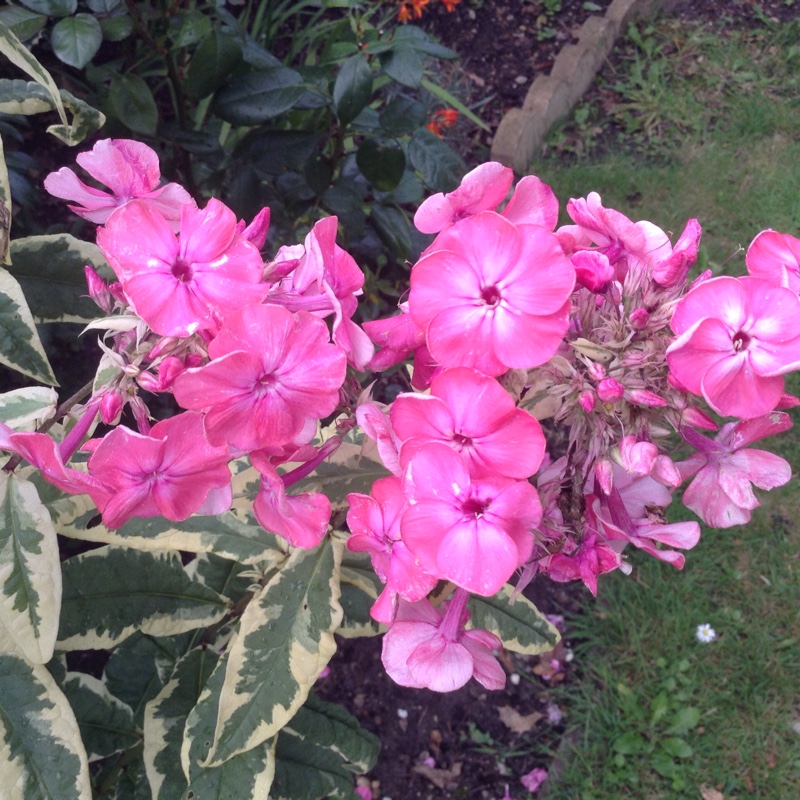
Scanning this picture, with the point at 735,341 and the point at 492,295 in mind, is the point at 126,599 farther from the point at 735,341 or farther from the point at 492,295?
the point at 735,341

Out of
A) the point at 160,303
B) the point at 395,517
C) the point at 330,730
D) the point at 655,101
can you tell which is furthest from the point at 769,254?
the point at 655,101

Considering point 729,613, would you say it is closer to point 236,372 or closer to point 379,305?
point 379,305

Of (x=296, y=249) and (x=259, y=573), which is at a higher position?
(x=296, y=249)

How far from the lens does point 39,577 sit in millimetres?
980

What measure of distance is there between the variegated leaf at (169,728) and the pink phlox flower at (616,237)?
1021mm

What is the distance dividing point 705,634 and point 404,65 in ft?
5.78

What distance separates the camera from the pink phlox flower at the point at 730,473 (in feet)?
2.94

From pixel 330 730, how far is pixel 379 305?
1355mm

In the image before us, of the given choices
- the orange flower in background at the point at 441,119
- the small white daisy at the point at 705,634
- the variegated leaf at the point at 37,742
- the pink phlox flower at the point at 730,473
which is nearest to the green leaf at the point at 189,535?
the variegated leaf at the point at 37,742

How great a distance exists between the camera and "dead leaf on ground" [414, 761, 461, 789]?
2.08 metres

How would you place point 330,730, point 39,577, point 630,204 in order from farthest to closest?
point 630,204, point 330,730, point 39,577

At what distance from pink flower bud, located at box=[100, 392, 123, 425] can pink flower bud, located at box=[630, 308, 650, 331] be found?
0.53 metres

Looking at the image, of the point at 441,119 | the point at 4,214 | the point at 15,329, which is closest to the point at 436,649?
the point at 15,329

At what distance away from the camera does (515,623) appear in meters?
1.42
